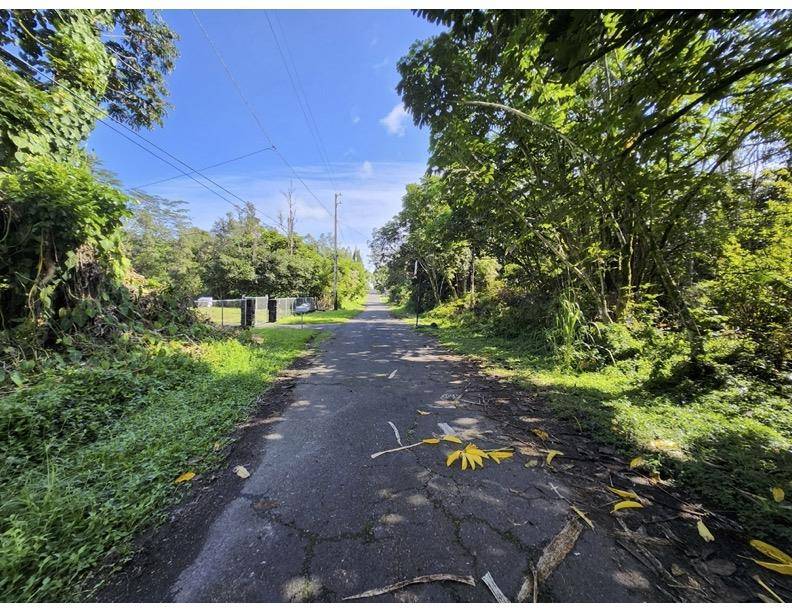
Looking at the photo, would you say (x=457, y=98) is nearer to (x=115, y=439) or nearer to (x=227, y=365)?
(x=227, y=365)

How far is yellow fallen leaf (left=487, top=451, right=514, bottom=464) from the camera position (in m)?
2.64

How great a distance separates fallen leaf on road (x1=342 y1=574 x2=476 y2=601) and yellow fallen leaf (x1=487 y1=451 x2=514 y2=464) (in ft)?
3.98

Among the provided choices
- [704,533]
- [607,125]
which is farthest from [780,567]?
[607,125]

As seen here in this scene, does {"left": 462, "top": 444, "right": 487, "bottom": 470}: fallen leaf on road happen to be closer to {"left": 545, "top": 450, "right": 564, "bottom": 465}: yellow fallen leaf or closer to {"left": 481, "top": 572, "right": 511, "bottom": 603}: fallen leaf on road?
{"left": 545, "top": 450, "right": 564, "bottom": 465}: yellow fallen leaf

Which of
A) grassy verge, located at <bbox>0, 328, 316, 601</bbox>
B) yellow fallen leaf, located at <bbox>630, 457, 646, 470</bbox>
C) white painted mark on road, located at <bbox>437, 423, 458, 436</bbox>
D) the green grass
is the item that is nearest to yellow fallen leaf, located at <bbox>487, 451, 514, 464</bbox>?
white painted mark on road, located at <bbox>437, 423, 458, 436</bbox>

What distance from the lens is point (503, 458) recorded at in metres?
2.66

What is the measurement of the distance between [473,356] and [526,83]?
16.8ft

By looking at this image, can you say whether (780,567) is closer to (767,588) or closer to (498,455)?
(767,588)

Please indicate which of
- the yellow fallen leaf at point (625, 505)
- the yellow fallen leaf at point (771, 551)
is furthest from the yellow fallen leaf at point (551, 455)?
the yellow fallen leaf at point (771, 551)

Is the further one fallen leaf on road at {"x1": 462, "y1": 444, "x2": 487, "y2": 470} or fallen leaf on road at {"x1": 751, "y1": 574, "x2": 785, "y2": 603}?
fallen leaf on road at {"x1": 462, "y1": 444, "x2": 487, "y2": 470}

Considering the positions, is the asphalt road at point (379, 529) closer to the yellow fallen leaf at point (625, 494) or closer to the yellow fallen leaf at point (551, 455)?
the yellow fallen leaf at point (551, 455)

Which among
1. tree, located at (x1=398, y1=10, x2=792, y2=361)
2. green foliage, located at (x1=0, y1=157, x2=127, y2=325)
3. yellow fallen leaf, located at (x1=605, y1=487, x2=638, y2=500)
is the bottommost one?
yellow fallen leaf, located at (x1=605, y1=487, x2=638, y2=500)

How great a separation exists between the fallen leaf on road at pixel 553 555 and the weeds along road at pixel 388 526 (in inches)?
0.9

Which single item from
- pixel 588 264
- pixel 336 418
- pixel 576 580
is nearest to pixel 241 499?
pixel 336 418
